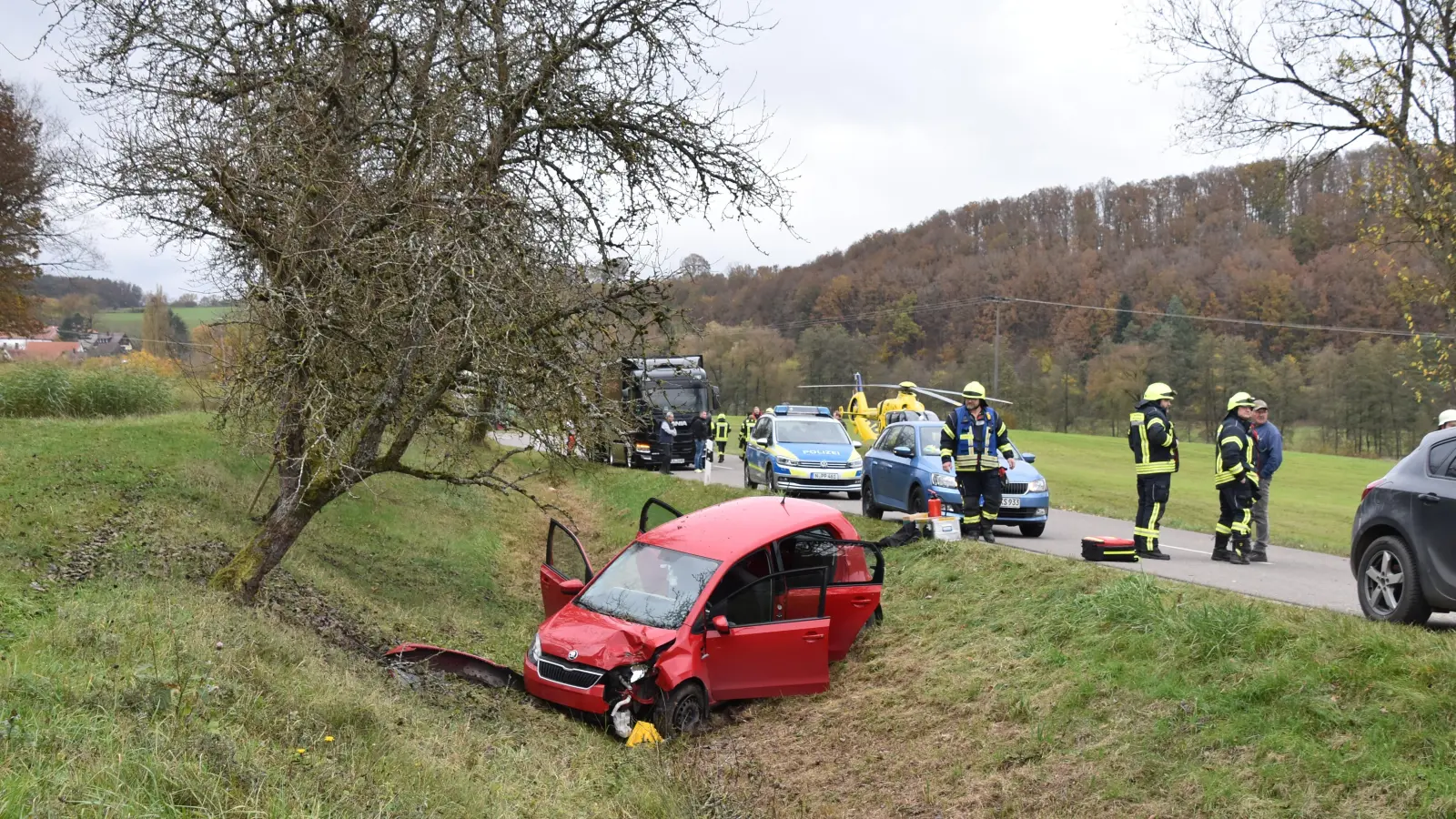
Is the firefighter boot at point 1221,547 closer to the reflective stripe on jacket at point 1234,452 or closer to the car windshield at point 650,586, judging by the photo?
the reflective stripe on jacket at point 1234,452

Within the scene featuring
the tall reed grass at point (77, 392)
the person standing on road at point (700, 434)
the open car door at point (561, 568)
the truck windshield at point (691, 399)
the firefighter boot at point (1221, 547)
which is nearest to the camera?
the open car door at point (561, 568)

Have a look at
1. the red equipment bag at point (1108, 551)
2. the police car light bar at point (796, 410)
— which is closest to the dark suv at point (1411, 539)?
the red equipment bag at point (1108, 551)

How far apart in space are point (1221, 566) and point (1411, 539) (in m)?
5.16

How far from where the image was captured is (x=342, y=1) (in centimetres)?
1195

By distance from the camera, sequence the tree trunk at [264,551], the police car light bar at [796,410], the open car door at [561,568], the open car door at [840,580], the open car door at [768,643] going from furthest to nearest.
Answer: the police car light bar at [796,410]
the open car door at [561,568]
the tree trunk at [264,551]
the open car door at [840,580]
the open car door at [768,643]

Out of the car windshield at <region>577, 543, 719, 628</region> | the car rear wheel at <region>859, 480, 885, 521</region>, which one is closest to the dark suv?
the car windshield at <region>577, 543, 719, 628</region>

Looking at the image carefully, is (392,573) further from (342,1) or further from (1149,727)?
(1149,727)

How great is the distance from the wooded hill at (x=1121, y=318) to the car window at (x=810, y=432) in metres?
31.7

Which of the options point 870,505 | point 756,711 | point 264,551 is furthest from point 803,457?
point 264,551

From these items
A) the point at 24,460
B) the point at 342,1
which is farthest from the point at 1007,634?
the point at 24,460

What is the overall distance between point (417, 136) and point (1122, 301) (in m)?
77.8

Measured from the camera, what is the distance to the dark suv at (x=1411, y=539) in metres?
7.33

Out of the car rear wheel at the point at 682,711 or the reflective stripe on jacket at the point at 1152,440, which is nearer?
the car rear wheel at the point at 682,711

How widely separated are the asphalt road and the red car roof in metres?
3.52
